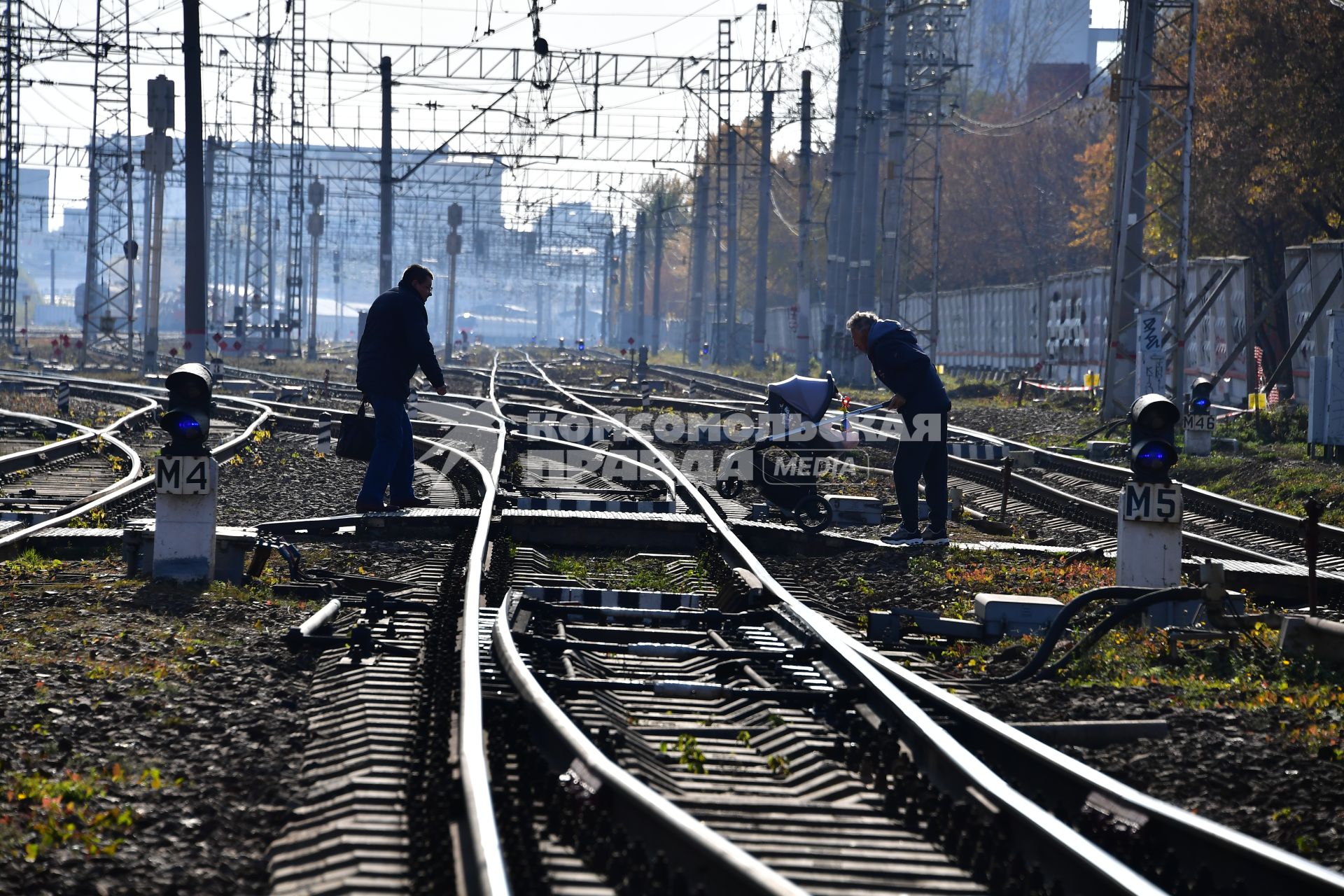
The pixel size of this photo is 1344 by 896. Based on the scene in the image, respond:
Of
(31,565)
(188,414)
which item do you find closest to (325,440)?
(31,565)

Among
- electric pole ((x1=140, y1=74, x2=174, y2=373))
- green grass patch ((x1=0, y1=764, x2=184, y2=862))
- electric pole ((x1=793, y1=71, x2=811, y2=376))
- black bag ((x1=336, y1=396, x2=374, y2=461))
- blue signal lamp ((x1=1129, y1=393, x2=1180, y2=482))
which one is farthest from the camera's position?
electric pole ((x1=793, y1=71, x2=811, y2=376))

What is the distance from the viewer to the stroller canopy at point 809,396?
12.2 m

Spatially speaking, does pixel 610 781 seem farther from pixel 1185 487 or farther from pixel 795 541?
pixel 1185 487

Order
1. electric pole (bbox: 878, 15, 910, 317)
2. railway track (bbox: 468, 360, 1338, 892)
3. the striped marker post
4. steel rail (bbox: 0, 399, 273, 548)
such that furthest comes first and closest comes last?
electric pole (bbox: 878, 15, 910, 317) < the striped marker post < steel rail (bbox: 0, 399, 273, 548) < railway track (bbox: 468, 360, 1338, 892)

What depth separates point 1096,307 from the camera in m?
36.3

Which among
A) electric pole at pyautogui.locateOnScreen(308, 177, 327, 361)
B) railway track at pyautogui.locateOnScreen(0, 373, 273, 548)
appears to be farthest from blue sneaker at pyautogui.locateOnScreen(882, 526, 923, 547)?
electric pole at pyautogui.locateOnScreen(308, 177, 327, 361)

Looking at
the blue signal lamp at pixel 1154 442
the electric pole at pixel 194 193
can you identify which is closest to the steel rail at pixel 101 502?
the blue signal lamp at pixel 1154 442

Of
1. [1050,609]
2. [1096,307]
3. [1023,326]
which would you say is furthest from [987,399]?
[1050,609]

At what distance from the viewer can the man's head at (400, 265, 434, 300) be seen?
1180cm

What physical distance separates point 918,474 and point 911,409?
486mm

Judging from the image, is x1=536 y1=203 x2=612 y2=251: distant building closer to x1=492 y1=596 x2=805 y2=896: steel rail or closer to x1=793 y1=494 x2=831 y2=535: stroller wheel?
x1=793 y1=494 x2=831 y2=535: stroller wheel

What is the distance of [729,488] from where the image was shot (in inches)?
561

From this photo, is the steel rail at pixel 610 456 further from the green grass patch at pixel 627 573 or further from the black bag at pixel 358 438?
the black bag at pixel 358 438

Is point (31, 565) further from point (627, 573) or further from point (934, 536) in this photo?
point (934, 536)
